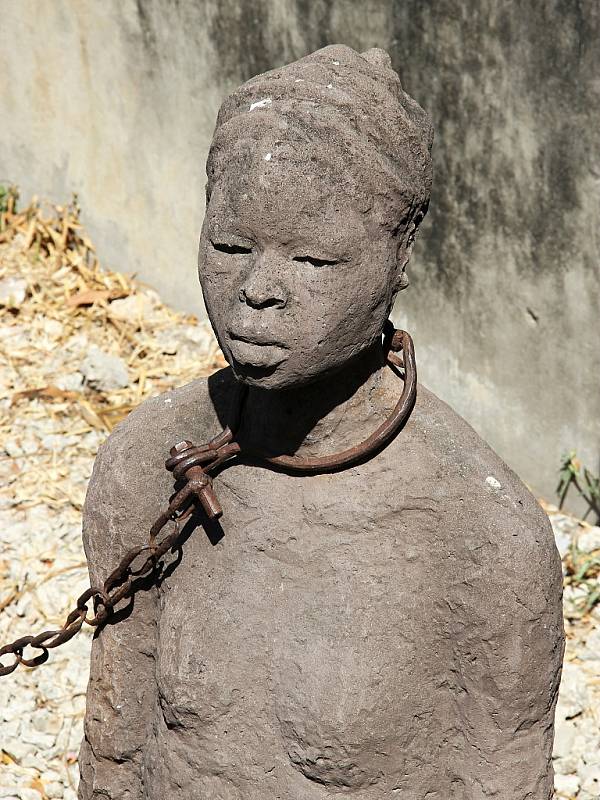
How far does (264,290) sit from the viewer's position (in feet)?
6.23

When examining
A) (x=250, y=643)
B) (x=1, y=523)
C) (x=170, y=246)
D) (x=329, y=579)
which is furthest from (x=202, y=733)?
(x=170, y=246)

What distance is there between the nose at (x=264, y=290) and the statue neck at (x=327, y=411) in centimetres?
23

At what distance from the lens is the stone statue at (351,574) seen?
196cm

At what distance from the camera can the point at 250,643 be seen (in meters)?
2.16

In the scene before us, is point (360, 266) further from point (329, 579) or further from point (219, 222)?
point (329, 579)

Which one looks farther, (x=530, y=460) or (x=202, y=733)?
(x=530, y=460)

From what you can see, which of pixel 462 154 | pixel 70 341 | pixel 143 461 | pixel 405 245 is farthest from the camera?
pixel 70 341

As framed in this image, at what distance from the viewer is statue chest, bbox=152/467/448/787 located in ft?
6.92

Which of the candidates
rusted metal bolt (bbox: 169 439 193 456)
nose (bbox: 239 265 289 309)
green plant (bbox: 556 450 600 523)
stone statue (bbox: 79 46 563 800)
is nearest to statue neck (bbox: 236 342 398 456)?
stone statue (bbox: 79 46 563 800)

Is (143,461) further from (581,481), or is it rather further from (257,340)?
(581,481)

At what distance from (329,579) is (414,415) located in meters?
0.31

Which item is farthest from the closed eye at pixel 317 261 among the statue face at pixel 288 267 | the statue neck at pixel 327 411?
the statue neck at pixel 327 411

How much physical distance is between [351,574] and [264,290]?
52cm

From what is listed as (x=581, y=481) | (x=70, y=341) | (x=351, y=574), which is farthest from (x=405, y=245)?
(x=70, y=341)
